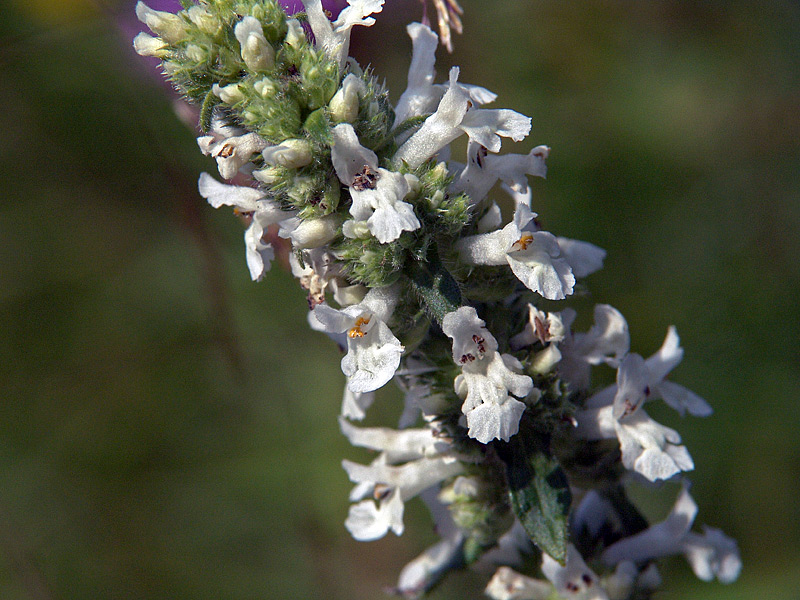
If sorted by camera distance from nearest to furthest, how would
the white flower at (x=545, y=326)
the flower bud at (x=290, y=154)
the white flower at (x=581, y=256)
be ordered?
the flower bud at (x=290, y=154), the white flower at (x=545, y=326), the white flower at (x=581, y=256)

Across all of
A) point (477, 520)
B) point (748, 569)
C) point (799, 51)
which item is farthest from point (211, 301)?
point (799, 51)

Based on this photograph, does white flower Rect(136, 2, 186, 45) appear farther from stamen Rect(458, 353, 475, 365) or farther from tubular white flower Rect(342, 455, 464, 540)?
tubular white flower Rect(342, 455, 464, 540)

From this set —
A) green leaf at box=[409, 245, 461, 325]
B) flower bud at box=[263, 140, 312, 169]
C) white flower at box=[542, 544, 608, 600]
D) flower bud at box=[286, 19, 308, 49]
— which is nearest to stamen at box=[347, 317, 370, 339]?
green leaf at box=[409, 245, 461, 325]

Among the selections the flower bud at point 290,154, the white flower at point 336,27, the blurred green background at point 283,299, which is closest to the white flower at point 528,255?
the flower bud at point 290,154

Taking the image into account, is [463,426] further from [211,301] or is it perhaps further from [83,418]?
[83,418]

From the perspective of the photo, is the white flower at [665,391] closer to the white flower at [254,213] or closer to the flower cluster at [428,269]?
the flower cluster at [428,269]

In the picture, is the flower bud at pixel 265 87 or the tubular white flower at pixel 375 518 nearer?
the flower bud at pixel 265 87

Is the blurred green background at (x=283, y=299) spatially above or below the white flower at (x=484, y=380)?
below
